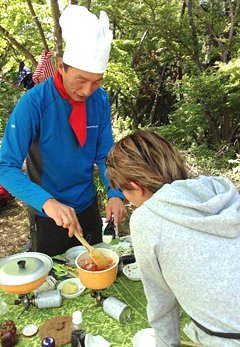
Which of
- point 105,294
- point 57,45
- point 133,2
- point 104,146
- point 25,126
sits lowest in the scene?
point 105,294

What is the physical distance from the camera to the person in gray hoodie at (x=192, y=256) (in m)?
0.98

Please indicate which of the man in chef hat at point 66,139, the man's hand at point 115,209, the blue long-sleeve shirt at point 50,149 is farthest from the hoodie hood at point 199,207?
the man's hand at point 115,209

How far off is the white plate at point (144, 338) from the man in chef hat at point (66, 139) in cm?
56

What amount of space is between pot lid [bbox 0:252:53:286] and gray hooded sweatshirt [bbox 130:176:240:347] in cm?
59

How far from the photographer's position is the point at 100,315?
1.46 m

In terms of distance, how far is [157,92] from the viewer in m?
9.81

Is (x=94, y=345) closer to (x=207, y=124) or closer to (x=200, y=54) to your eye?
(x=207, y=124)

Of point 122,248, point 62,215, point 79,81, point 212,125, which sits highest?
point 79,81

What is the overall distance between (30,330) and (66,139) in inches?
42.3

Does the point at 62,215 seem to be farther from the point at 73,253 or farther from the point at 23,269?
the point at 73,253

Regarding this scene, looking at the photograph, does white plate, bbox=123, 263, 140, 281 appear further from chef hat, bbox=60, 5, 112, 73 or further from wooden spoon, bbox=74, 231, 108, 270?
chef hat, bbox=60, 5, 112, 73

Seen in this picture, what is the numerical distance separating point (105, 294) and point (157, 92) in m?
8.91

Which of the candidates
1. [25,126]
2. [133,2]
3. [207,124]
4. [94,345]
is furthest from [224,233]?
[133,2]

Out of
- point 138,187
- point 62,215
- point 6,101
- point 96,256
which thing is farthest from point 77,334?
point 6,101
